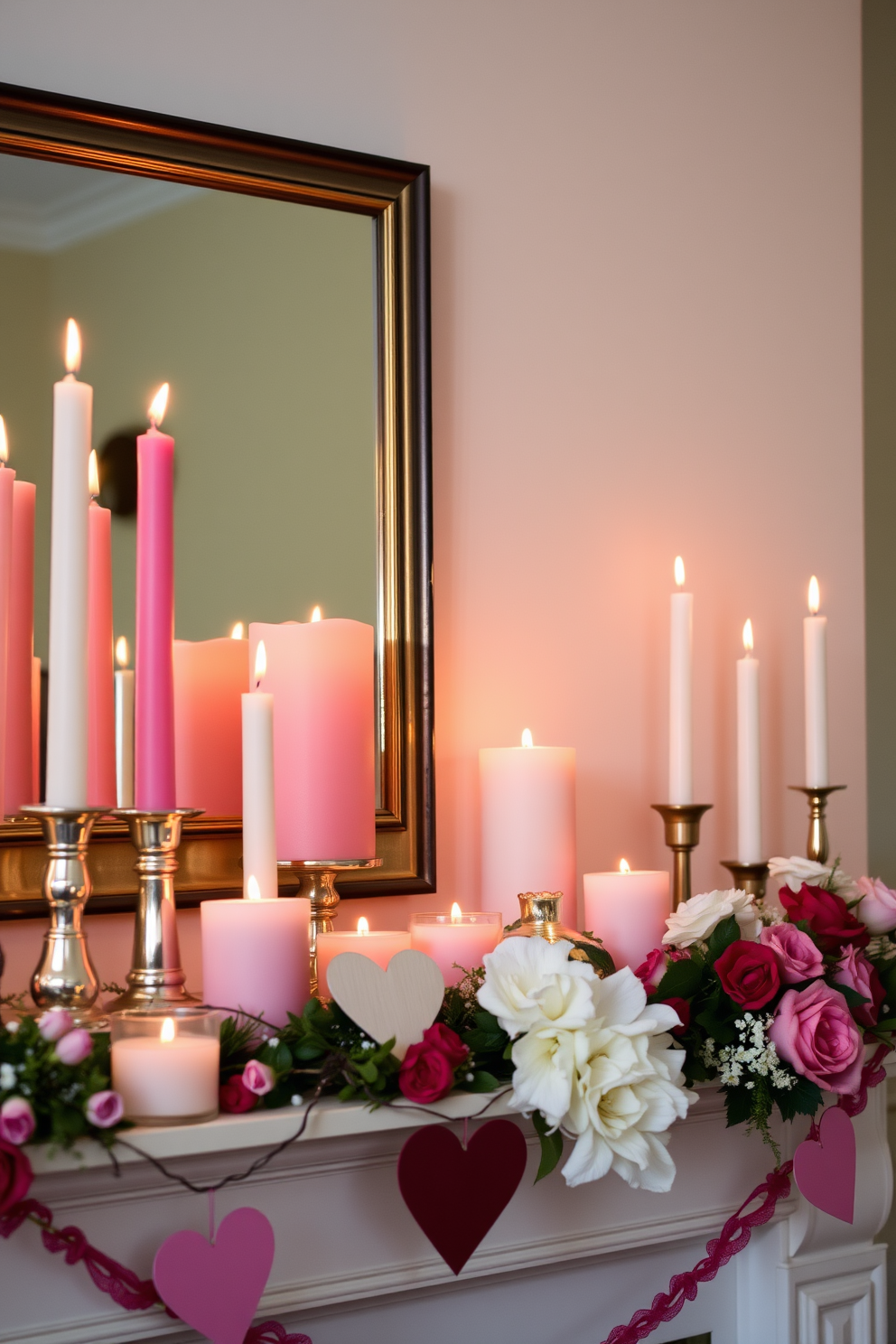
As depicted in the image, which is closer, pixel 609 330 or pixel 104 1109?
pixel 104 1109

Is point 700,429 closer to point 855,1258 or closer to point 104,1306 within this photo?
point 855,1258

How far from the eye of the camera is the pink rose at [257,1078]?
79 centimetres

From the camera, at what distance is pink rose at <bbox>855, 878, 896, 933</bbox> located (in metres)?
1.11

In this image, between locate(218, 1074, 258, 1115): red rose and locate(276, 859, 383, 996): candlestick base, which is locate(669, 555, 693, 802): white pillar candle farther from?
locate(218, 1074, 258, 1115): red rose

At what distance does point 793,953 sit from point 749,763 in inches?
11.2

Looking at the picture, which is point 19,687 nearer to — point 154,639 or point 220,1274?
point 154,639

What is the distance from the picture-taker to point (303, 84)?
1178 millimetres

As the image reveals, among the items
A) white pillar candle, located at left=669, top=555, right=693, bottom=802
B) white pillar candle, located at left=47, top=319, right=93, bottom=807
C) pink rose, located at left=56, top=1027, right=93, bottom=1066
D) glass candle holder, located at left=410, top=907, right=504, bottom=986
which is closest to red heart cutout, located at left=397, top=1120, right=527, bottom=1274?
glass candle holder, located at left=410, top=907, right=504, bottom=986

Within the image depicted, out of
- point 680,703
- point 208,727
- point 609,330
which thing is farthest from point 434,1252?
point 609,330

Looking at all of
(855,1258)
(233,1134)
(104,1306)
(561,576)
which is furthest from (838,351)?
(104,1306)

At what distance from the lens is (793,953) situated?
1003 mm

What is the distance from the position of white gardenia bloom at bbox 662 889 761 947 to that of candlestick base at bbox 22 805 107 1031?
48cm

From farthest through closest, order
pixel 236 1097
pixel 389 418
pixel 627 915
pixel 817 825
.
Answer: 1. pixel 817 825
2. pixel 389 418
3. pixel 627 915
4. pixel 236 1097

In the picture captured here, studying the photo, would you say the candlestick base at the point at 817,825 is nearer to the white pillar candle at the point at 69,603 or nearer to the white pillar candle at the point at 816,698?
the white pillar candle at the point at 816,698
